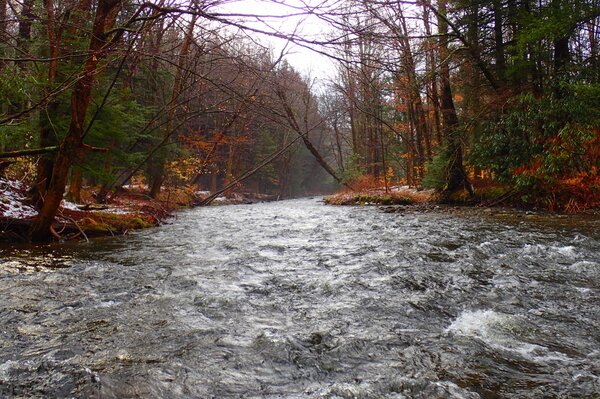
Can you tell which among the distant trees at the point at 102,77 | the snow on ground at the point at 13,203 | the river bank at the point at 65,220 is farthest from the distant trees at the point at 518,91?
the snow on ground at the point at 13,203

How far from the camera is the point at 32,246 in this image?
21.6ft

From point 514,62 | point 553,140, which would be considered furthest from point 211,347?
point 514,62

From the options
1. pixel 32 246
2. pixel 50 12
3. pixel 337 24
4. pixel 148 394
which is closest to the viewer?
pixel 148 394

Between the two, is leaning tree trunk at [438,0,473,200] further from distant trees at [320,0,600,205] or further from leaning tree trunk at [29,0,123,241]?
leaning tree trunk at [29,0,123,241]

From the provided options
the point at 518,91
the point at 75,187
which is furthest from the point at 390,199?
the point at 75,187

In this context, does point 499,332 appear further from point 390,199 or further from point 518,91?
point 390,199

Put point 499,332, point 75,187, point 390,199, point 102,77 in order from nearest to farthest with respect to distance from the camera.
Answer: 1. point 499,332
2. point 102,77
3. point 75,187
4. point 390,199

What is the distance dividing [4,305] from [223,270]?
7.63 feet

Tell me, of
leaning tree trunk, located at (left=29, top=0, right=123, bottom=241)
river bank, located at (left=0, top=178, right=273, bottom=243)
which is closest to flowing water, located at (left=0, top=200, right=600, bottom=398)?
leaning tree trunk, located at (left=29, top=0, right=123, bottom=241)

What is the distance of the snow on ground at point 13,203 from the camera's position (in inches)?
291

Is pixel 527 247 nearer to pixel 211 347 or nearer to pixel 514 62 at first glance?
pixel 211 347

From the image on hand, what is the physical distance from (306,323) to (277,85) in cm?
301

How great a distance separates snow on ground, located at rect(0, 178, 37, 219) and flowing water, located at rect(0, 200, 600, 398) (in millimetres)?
1754

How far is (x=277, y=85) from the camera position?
5055 mm
